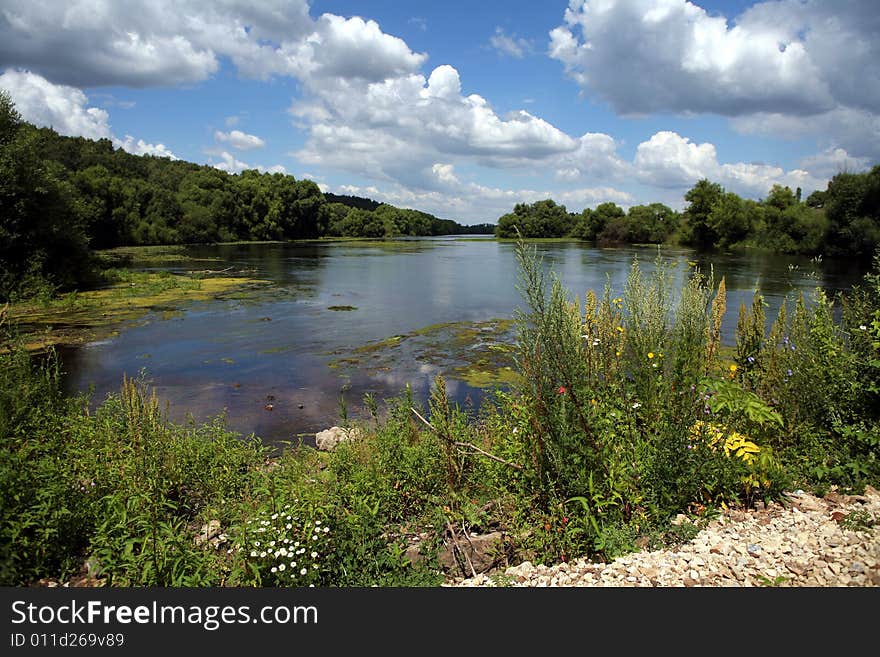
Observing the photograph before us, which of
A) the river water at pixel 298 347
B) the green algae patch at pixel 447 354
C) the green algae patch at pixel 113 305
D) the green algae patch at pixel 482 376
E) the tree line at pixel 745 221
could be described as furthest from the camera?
the tree line at pixel 745 221

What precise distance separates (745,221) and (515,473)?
267ft

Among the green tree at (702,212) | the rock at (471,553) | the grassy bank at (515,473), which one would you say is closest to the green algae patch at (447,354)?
the grassy bank at (515,473)

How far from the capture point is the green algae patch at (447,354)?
1441cm

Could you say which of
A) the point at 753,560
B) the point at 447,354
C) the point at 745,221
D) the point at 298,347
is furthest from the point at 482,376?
the point at 745,221

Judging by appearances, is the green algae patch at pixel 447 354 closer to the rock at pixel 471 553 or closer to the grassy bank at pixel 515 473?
the grassy bank at pixel 515 473

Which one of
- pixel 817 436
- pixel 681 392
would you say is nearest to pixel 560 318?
pixel 681 392

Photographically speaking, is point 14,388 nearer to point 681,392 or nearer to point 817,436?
point 681,392

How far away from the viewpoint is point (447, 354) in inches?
656

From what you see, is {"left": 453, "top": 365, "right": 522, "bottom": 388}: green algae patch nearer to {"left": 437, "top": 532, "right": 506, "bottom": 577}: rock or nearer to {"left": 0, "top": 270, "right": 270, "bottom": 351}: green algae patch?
{"left": 437, "top": 532, "right": 506, "bottom": 577}: rock

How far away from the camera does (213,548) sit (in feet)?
15.5

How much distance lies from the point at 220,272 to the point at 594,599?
3890cm

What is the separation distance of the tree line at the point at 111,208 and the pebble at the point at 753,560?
87.8ft

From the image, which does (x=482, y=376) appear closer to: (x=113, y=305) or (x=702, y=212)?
(x=113, y=305)

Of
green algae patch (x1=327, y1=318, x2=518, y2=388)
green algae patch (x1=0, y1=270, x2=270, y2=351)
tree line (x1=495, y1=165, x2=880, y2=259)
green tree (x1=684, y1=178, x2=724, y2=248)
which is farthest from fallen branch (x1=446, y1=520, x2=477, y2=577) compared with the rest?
green tree (x1=684, y1=178, x2=724, y2=248)
